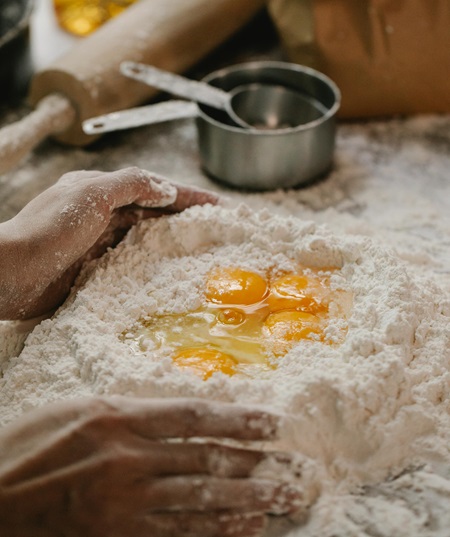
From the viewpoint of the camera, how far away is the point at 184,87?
2.12 m

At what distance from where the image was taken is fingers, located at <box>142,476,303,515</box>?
1.03 m

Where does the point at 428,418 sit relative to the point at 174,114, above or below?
below

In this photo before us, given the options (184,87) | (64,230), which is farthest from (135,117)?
(64,230)

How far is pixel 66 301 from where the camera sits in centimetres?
145

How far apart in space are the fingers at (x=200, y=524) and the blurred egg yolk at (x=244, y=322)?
0.86 feet

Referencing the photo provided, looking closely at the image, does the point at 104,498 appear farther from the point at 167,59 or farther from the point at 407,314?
the point at 167,59

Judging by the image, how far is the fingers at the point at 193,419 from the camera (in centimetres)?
107

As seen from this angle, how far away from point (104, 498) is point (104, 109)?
1.54 metres

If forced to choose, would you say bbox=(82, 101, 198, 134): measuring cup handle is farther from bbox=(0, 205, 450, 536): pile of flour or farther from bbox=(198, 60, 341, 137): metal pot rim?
bbox=(0, 205, 450, 536): pile of flour

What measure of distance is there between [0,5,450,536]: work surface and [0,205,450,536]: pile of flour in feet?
0.95

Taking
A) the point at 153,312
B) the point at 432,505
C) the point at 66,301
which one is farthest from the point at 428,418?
the point at 66,301

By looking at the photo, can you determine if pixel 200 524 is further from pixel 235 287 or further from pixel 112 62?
pixel 112 62

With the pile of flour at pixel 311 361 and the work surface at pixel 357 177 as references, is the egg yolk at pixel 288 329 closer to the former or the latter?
the pile of flour at pixel 311 361

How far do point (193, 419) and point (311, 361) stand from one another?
0.28 m
